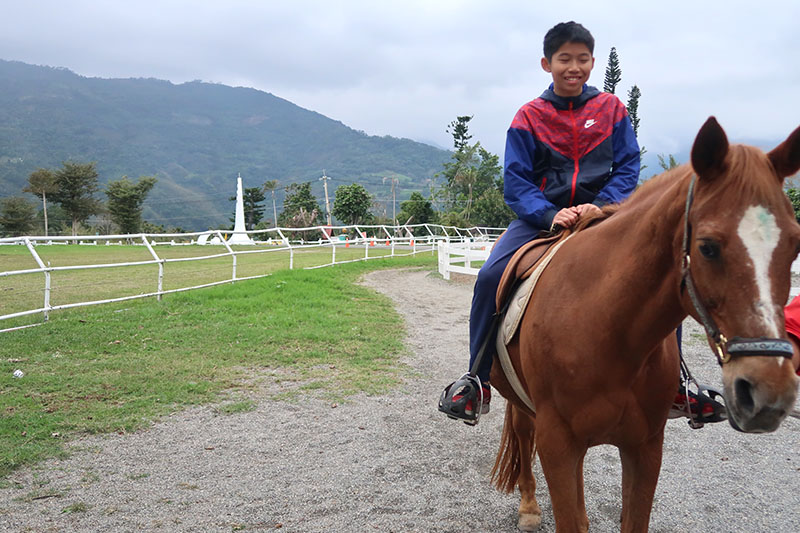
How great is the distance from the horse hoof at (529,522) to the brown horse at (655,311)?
97cm

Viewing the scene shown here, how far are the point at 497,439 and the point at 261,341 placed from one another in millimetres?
4394

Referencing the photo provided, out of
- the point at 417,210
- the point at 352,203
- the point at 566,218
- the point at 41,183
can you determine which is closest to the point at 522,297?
the point at 566,218

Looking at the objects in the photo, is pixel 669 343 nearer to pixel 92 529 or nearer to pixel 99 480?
pixel 92 529

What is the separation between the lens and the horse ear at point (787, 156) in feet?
4.59

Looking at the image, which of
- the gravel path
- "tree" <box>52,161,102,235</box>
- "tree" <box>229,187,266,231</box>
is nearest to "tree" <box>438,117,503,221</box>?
"tree" <box>229,187,266,231</box>

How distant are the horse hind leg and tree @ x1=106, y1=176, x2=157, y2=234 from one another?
187ft

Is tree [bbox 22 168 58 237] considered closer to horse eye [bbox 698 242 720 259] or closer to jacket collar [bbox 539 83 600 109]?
jacket collar [bbox 539 83 600 109]

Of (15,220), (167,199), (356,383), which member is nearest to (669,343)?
(356,383)

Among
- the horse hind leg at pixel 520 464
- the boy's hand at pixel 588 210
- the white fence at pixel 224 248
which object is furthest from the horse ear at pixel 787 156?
the white fence at pixel 224 248

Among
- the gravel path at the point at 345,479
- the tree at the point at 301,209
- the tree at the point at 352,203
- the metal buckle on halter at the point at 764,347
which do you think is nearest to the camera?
the metal buckle on halter at the point at 764,347

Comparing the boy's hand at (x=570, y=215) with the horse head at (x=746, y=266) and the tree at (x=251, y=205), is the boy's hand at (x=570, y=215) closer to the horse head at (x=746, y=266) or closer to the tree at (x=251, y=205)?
the horse head at (x=746, y=266)

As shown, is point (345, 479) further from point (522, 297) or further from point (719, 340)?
point (719, 340)

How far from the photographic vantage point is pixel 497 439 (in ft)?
14.2

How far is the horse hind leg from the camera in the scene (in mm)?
3064
